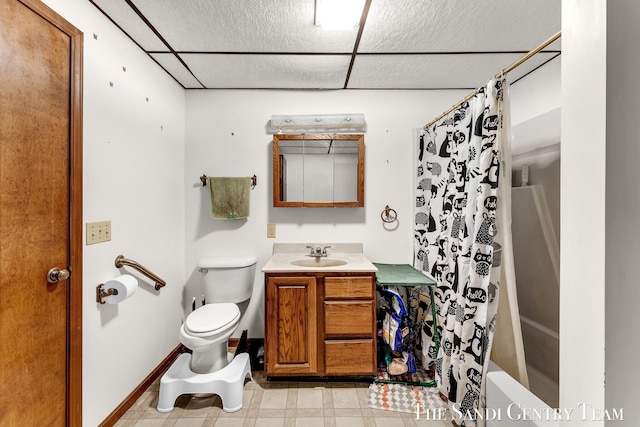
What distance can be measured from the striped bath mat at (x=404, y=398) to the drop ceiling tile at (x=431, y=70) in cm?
224

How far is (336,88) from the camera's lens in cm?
236

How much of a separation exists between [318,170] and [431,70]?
1.13 metres

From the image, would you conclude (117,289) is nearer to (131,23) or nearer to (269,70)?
(131,23)

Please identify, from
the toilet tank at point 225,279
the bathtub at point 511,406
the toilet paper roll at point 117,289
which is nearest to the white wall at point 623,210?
the bathtub at point 511,406

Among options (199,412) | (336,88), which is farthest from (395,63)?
(199,412)

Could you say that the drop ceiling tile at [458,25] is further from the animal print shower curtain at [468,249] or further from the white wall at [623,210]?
the white wall at [623,210]

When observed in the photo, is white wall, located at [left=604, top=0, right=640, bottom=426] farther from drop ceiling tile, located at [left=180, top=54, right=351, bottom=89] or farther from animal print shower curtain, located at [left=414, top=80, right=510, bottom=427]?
drop ceiling tile, located at [left=180, top=54, right=351, bottom=89]

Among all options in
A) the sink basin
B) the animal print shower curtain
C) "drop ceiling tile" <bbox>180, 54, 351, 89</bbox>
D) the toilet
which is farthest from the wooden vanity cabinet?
"drop ceiling tile" <bbox>180, 54, 351, 89</bbox>

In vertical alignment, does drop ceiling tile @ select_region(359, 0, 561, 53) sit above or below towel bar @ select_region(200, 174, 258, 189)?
above

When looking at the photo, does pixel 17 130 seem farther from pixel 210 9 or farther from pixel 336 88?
pixel 336 88

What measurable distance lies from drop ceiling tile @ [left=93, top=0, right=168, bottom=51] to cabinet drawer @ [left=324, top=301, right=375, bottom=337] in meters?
1.98

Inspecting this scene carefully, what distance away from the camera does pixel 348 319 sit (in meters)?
1.88

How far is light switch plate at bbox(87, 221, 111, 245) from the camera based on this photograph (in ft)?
4.56

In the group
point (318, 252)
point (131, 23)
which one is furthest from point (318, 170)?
point (131, 23)
